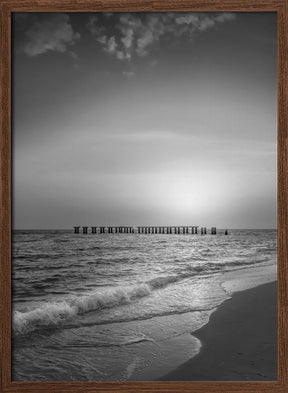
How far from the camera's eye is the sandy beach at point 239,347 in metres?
1.85

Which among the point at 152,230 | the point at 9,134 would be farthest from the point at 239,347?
the point at 9,134

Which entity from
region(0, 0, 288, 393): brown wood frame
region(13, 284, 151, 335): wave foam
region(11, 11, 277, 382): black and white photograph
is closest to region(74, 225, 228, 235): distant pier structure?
region(11, 11, 277, 382): black and white photograph

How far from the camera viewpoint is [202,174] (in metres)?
2.12

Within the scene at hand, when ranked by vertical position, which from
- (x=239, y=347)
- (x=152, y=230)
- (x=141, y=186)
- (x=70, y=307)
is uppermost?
(x=141, y=186)

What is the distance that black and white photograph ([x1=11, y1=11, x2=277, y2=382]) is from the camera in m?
1.92

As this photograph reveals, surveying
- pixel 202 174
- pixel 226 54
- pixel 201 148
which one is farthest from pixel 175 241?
pixel 226 54

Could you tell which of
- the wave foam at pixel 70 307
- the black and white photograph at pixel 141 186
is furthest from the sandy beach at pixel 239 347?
the wave foam at pixel 70 307

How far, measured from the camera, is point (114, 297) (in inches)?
89.7

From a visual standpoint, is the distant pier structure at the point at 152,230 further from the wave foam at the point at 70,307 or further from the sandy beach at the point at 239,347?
the sandy beach at the point at 239,347

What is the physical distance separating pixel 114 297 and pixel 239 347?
77cm

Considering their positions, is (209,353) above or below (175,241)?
below

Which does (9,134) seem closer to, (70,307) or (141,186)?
(141,186)

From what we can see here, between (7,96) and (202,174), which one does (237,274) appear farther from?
(7,96)

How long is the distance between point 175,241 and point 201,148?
1.85 ft
